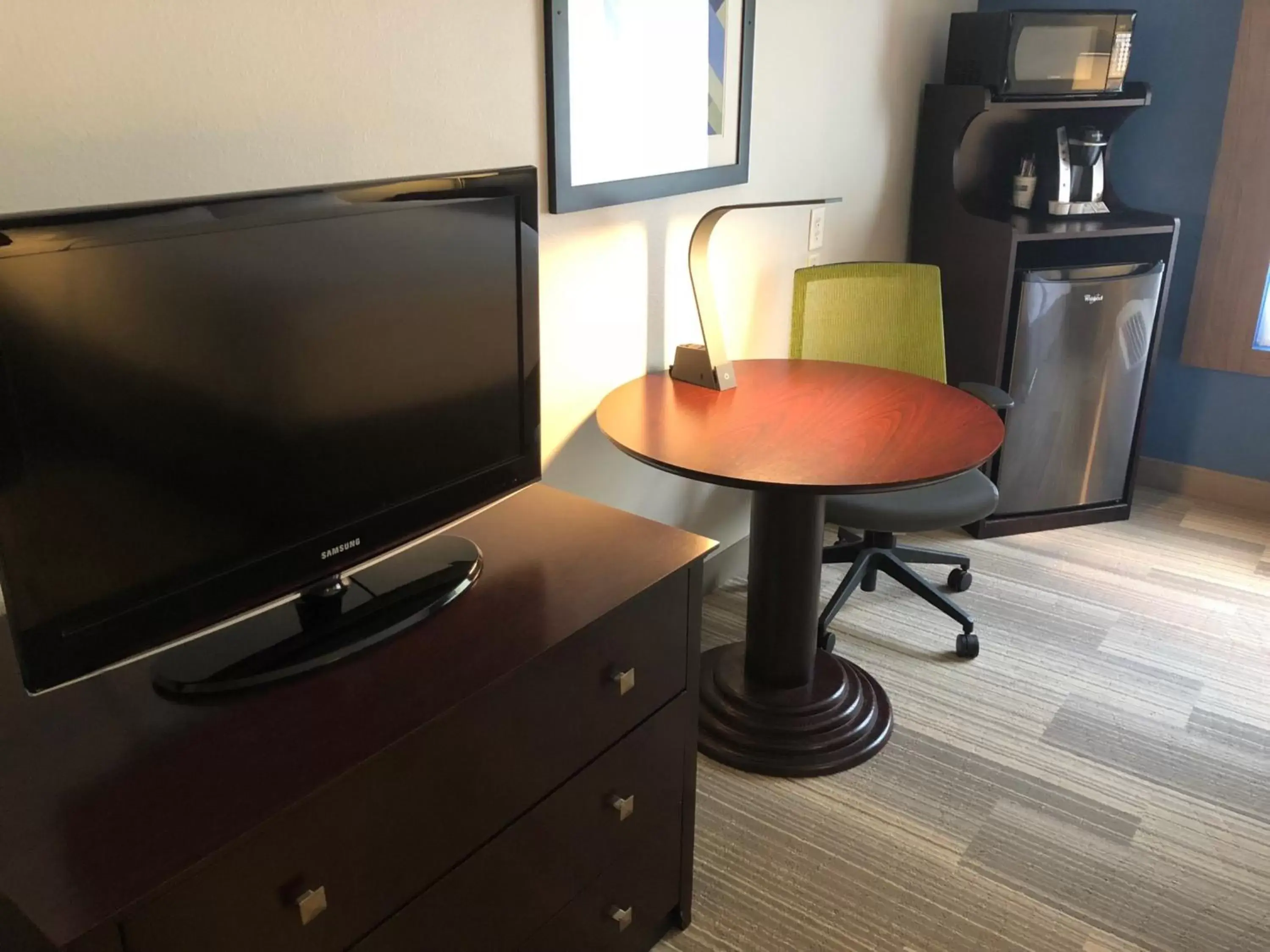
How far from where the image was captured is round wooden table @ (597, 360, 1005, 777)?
189 centimetres

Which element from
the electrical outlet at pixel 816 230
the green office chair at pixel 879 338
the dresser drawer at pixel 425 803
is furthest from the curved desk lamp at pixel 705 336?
the dresser drawer at pixel 425 803

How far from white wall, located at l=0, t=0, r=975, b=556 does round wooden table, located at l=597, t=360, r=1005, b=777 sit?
0.76ft

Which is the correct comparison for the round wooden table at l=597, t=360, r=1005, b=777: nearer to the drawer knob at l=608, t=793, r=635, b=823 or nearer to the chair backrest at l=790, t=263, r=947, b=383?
the chair backrest at l=790, t=263, r=947, b=383

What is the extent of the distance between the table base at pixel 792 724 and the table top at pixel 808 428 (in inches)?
23.8

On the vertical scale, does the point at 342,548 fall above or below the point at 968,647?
above

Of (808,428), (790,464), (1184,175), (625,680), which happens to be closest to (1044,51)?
(1184,175)

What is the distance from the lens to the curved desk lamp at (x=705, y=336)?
2.19 metres

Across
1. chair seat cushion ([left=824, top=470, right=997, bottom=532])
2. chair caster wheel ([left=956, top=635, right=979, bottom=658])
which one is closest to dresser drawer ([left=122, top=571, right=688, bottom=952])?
chair seat cushion ([left=824, top=470, right=997, bottom=532])

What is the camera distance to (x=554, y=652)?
1280 mm

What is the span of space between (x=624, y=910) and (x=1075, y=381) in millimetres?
2307

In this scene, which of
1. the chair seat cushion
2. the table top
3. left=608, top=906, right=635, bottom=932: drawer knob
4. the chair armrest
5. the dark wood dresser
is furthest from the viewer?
the chair armrest

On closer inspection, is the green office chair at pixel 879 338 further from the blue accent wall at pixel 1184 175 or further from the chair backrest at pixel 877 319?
the blue accent wall at pixel 1184 175

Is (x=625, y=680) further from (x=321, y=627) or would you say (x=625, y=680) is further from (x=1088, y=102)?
(x=1088, y=102)

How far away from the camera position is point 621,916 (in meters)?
1.57
